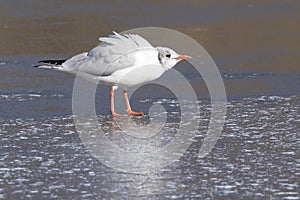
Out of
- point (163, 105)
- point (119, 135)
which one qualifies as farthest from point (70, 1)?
point (119, 135)

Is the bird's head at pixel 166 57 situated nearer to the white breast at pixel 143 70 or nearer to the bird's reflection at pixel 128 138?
the white breast at pixel 143 70

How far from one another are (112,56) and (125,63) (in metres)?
0.21

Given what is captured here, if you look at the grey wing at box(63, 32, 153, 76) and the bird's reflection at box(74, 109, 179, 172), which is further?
the grey wing at box(63, 32, 153, 76)

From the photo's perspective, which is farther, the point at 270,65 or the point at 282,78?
the point at 270,65

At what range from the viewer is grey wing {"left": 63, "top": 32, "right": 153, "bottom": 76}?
779 centimetres

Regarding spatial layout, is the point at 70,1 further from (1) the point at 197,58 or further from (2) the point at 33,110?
(2) the point at 33,110

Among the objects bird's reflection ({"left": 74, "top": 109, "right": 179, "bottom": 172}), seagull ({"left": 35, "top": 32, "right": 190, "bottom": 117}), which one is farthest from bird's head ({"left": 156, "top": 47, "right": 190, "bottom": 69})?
bird's reflection ({"left": 74, "top": 109, "right": 179, "bottom": 172})

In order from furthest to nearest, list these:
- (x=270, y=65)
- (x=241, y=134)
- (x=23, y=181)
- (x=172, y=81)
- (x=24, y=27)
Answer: (x=24, y=27), (x=270, y=65), (x=172, y=81), (x=241, y=134), (x=23, y=181)

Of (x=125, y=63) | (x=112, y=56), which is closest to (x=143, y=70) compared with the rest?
(x=125, y=63)

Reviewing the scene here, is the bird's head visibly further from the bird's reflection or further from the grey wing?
the bird's reflection

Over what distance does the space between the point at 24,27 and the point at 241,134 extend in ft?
21.2

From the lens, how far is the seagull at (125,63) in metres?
7.71

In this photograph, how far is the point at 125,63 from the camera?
7746mm

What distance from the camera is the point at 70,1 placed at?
15.0 meters
